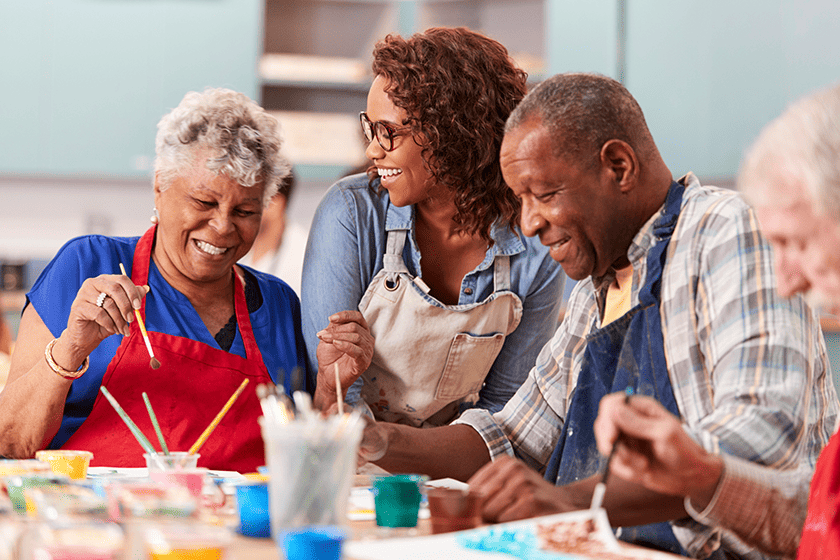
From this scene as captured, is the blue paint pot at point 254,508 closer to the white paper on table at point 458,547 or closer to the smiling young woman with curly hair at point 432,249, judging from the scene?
the white paper on table at point 458,547

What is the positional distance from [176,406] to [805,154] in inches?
50.5

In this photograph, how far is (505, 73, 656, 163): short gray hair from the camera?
139 centimetres

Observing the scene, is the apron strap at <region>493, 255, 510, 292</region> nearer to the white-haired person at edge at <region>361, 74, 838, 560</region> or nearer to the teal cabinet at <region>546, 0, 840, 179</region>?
the white-haired person at edge at <region>361, 74, 838, 560</region>

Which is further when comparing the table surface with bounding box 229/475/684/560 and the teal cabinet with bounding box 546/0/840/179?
the teal cabinet with bounding box 546/0/840/179

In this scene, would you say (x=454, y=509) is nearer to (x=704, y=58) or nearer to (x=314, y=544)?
(x=314, y=544)

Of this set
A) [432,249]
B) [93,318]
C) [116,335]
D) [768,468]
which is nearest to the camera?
[768,468]

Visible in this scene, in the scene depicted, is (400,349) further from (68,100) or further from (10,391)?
(68,100)

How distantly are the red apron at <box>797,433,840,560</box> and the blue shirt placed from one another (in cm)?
99

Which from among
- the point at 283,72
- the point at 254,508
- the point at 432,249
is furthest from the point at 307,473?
the point at 283,72

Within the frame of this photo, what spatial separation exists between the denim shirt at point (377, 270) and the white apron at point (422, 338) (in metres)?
0.02

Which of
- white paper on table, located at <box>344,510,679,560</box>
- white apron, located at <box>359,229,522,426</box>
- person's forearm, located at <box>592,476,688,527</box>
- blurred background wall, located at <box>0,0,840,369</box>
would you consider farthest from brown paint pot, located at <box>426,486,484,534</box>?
blurred background wall, located at <box>0,0,840,369</box>

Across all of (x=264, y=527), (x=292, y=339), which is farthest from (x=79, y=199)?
(x=264, y=527)

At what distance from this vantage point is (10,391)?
5.59 feet

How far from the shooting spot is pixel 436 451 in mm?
1591
